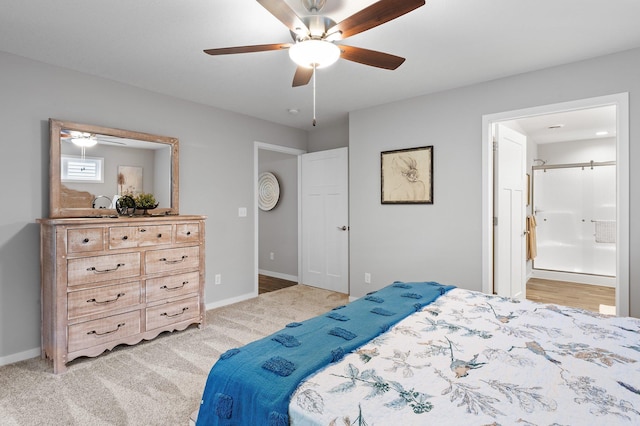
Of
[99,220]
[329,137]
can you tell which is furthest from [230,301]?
[329,137]

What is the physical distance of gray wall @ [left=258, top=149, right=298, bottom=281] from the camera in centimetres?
569

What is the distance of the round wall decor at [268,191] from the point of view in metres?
5.90

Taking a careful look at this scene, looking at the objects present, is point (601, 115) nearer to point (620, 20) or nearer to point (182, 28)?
point (620, 20)

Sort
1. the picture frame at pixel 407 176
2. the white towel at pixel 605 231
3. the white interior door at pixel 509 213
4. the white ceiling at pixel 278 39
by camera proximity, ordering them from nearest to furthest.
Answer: the white ceiling at pixel 278 39 → the white interior door at pixel 509 213 → the picture frame at pixel 407 176 → the white towel at pixel 605 231

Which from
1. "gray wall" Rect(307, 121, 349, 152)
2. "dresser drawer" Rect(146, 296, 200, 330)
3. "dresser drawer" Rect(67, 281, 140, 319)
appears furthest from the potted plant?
"gray wall" Rect(307, 121, 349, 152)

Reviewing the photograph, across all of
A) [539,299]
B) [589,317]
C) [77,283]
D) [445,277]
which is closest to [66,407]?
[77,283]

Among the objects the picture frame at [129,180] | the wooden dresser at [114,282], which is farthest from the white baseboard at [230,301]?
the picture frame at [129,180]

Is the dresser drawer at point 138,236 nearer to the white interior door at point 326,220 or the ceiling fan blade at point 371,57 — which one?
the ceiling fan blade at point 371,57

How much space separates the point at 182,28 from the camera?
2.32 m

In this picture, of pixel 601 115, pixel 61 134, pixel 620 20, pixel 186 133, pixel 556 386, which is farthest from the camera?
pixel 601 115

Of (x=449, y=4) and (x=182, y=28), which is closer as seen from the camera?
(x=449, y=4)

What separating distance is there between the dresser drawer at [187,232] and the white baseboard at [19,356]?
1421 millimetres

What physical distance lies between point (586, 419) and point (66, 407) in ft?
8.76

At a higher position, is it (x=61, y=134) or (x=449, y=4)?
(x=449, y=4)
